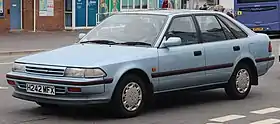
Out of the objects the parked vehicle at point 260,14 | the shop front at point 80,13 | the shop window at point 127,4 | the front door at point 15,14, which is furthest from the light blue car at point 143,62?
the shop window at point 127,4

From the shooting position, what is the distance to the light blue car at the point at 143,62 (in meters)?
8.69

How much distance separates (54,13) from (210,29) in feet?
74.9

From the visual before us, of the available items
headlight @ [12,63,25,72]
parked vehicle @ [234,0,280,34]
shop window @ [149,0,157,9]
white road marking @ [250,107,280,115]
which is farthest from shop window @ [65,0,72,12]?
headlight @ [12,63,25,72]

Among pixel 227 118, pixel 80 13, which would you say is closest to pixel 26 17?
pixel 80 13

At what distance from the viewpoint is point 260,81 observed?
13.6 m

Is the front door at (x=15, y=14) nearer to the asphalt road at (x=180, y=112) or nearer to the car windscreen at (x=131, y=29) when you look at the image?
the asphalt road at (x=180, y=112)

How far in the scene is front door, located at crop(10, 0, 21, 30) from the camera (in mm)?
30875

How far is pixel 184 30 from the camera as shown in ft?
33.2

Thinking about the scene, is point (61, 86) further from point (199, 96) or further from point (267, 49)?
point (267, 49)

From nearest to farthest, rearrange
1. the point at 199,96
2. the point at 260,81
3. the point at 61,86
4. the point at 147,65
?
the point at 61,86, the point at 147,65, the point at 199,96, the point at 260,81

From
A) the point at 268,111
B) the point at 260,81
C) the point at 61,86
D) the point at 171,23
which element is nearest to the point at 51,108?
the point at 61,86

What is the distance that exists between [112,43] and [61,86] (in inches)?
54.6

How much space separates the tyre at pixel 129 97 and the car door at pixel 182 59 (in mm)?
384

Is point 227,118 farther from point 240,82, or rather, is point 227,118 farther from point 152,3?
point 152,3
